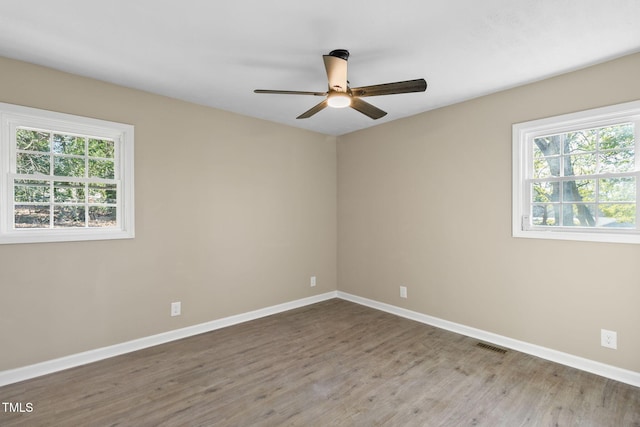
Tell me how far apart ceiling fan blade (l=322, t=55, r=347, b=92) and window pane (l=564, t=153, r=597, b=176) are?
216 centimetres

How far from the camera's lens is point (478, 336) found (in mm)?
3254

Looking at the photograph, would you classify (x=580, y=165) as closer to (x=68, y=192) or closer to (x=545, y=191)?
(x=545, y=191)

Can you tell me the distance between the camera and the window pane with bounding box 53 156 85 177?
271 cm

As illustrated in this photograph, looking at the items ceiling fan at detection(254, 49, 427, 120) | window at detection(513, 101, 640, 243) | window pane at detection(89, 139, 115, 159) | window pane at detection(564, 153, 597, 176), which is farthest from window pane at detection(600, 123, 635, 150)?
window pane at detection(89, 139, 115, 159)

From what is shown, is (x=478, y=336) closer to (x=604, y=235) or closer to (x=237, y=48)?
(x=604, y=235)

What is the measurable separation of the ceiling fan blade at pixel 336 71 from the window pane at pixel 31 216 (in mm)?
2620

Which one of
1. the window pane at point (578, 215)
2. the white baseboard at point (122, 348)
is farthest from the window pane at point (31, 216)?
the window pane at point (578, 215)

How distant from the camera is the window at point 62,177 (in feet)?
8.16

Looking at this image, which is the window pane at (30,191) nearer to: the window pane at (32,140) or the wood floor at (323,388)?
the window pane at (32,140)

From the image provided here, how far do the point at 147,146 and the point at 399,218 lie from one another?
2973mm

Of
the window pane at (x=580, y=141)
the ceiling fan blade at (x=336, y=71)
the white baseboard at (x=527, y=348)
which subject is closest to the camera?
the ceiling fan blade at (x=336, y=71)

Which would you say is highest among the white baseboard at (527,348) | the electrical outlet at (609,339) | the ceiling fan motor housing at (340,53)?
the ceiling fan motor housing at (340,53)

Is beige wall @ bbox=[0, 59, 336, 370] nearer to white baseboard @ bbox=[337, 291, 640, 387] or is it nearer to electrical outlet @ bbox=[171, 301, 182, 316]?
electrical outlet @ bbox=[171, 301, 182, 316]

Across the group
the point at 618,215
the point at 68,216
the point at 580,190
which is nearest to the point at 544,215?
the point at 580,190
